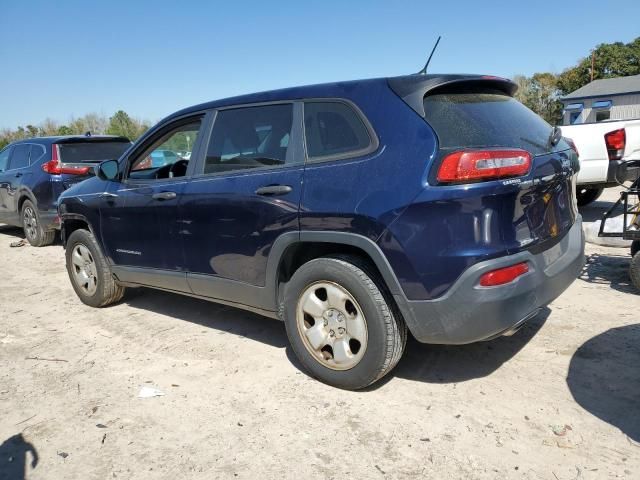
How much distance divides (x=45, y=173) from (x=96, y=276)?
4101mm

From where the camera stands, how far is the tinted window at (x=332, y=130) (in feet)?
9.87

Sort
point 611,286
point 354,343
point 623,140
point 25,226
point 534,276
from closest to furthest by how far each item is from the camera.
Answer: point 534,276 → point 354,343 → point 611,286 → point 623,140 → point 25,226

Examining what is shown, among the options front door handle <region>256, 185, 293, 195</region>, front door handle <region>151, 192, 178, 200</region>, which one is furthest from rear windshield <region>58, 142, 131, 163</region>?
front door handle <region>256, 185, 293, 195</region>

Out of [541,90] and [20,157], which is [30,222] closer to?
[20,157]

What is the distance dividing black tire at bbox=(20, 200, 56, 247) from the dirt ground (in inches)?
174

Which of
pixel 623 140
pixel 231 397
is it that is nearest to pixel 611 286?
pixel 623 140

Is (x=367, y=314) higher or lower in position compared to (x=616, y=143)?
lower

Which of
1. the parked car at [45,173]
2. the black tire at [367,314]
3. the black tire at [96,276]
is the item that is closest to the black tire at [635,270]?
the black tire at [367,314]

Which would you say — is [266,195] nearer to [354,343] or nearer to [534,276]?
[354,343]

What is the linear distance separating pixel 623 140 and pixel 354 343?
180 inches

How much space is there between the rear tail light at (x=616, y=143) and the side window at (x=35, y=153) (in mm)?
8210

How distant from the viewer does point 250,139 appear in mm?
3611

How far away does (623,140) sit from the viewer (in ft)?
19.1

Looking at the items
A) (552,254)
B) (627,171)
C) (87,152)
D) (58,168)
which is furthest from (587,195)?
(58,168)
